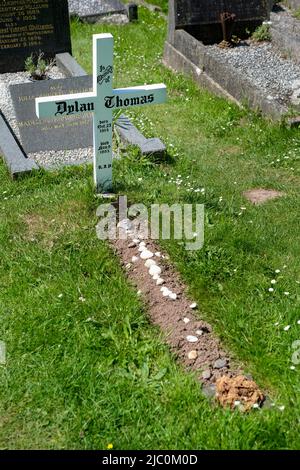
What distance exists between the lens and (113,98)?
534 cm

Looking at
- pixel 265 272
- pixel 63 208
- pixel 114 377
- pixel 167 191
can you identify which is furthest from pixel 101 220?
pixel 114 377

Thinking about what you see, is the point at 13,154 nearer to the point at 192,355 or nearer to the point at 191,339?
the point at 191,339

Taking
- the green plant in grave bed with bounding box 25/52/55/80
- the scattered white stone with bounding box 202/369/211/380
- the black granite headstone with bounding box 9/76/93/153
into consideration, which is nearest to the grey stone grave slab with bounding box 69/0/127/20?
the green plant in grave bed with bounding box 25/52/55/80

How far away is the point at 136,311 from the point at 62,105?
1853 millimetres

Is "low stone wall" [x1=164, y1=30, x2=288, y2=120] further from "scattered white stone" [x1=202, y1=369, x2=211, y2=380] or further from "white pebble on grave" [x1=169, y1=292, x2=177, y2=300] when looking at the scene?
"scattered white stone" [x1=202, y1=369, x2=211, y2=380]

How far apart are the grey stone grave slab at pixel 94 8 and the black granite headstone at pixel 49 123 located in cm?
546

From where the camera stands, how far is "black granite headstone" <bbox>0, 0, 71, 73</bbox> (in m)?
8.77

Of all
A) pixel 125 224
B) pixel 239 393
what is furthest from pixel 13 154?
pixel 239 393

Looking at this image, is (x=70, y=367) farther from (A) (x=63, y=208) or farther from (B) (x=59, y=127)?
(B) (x=59, y=127)

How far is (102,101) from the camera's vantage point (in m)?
5.30

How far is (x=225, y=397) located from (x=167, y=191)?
2456mm

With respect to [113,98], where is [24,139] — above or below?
below

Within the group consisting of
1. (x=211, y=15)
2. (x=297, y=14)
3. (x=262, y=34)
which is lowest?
(x=262, y=34)

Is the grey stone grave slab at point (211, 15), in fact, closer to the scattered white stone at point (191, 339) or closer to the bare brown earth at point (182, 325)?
the bare brown earth at point (182, 325)
